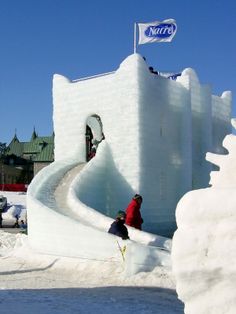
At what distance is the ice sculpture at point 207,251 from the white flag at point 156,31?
16490 mm

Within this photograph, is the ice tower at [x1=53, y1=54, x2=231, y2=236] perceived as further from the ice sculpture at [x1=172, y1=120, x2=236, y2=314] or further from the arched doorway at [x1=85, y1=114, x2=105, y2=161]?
the ice sculpture at [x1=172, y1=120, x2=236, y2=314]

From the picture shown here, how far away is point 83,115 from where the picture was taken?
19.1m

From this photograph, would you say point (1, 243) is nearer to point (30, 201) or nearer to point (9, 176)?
point (30, 201)

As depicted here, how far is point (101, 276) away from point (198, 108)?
12123 mm

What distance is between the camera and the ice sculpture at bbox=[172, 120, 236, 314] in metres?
2.84

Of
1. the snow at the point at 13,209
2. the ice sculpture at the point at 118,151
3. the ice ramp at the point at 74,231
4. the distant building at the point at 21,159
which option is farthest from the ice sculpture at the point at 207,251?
the distant building at the point at 21,159

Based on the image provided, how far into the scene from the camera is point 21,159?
250 ft

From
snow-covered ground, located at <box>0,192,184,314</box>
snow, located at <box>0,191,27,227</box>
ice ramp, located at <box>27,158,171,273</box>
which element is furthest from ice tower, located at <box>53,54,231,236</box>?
snow, located at <box>0,191,27,227</box>

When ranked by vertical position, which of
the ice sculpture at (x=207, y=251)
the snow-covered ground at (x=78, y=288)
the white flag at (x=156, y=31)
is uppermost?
the white flag at (x=156, y=31)

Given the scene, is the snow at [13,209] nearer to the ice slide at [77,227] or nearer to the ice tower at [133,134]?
the ice tower at [133,134]

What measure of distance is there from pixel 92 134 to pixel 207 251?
16860 millimetres

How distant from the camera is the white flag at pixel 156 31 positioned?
18.7 meters

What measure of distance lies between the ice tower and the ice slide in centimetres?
52

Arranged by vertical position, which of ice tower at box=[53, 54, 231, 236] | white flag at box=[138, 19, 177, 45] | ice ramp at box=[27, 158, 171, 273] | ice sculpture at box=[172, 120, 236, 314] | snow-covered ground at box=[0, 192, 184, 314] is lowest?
snow-covered ground at box=[0, 192, 184, 314]
